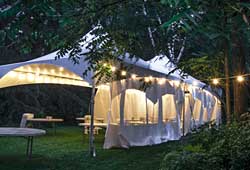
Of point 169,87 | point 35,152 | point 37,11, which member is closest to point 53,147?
point 35,152

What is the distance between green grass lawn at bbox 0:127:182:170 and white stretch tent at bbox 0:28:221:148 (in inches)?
25.4

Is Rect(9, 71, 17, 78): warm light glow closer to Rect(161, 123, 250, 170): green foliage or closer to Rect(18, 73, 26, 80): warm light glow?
Rect(18, 73, 26, 80): warm light glow

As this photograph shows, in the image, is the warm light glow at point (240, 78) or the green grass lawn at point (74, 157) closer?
the warm light glow at point (240, 78)

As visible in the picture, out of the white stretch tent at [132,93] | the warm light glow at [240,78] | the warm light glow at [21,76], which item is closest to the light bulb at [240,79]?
the warm light glow at [240,78]

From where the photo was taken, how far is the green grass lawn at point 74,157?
21.2 ft

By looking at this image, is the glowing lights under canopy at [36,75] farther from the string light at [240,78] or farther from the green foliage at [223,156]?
the green foliage at [223,156]

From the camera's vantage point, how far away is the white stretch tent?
27.3 feet

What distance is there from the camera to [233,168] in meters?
3.42

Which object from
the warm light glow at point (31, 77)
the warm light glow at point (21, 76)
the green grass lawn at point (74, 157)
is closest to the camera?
the green grass lawn at point (74, 157)

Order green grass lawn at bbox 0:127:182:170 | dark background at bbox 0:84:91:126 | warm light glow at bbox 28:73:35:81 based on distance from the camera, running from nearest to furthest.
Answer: green grass lawn at bbox 0:127:182:170
warm light glow at bbox 28:73:35:81
dark background at bbox 0:84:91:126

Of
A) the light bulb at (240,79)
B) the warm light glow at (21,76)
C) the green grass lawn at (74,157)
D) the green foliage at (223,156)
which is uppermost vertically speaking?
the warm light glow at (21,76)

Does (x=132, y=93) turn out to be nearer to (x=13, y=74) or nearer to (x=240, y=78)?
(x=13, y=74)

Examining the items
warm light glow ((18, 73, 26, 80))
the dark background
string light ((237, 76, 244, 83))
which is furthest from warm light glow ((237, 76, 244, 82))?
the dark background

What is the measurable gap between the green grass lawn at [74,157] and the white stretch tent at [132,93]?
2.12 feet
